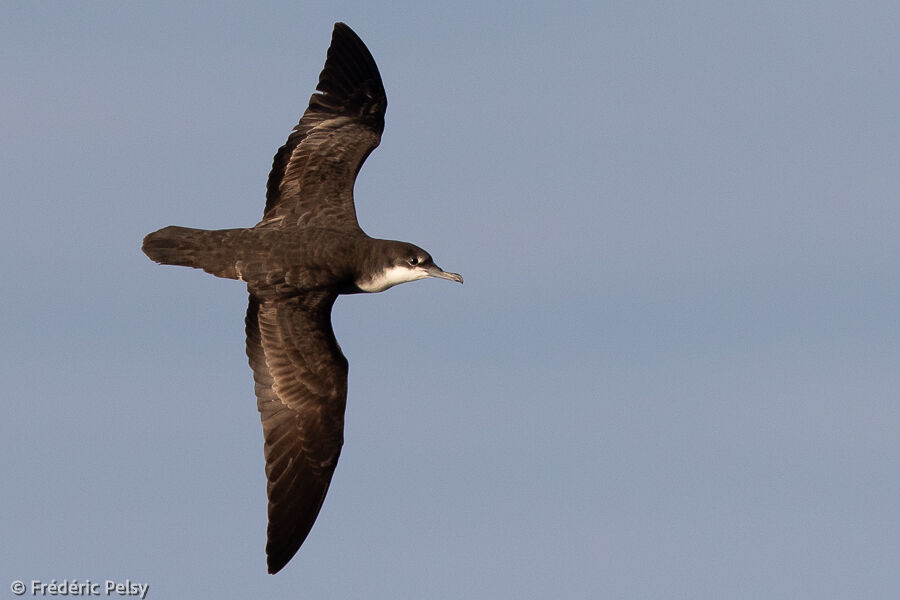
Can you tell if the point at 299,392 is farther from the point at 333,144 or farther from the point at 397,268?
the point at 333,144

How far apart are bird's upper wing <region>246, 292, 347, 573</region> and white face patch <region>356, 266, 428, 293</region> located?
1.55ft

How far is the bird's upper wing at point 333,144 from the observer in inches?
826

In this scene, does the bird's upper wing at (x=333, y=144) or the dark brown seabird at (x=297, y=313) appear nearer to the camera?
the dark brown seabird at (x=297, y=313)

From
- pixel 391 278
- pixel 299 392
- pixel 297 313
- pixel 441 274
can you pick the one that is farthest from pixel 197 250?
pixel 441 274

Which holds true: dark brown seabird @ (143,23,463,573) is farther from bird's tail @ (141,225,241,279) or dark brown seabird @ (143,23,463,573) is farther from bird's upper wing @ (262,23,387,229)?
bird's upper wing @ (262,23,387,229)

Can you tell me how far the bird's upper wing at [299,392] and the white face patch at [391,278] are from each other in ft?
1.55

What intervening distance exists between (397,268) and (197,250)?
2483mm

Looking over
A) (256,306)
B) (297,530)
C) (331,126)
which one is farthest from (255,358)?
(331,126)

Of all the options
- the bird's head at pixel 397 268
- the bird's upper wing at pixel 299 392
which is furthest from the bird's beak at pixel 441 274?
the bird's upper wing at pixel 299 392

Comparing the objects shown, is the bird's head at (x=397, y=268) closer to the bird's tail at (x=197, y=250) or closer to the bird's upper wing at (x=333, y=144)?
the bird's upper wing at (x=333, y=144)

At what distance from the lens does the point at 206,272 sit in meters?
19.9

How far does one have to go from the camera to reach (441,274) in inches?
801

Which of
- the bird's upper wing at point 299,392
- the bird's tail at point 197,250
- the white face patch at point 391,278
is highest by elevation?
the white face patch at point 391,278

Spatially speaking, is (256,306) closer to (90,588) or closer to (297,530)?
(297,530)
